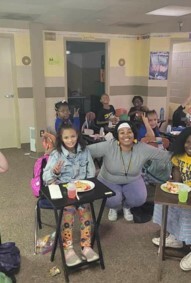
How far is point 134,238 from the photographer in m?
2.60

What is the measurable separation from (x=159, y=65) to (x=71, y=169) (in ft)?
13.7

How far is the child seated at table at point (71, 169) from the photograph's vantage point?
223 centimetres

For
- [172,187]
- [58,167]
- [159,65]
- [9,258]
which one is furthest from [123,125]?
[159,65]

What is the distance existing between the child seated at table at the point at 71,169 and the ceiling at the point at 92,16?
172cm

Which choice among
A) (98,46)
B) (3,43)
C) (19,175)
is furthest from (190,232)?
(98,46)

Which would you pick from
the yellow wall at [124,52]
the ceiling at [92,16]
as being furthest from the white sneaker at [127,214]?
the yellow wall at [124,52]

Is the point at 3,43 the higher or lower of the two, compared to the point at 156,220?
higher

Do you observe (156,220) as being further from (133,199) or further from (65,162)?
(65,162)

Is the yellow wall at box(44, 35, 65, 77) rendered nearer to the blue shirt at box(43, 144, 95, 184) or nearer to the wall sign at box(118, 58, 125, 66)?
the wall sign at box(118, 58, 125, 66)

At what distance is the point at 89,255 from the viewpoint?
7.24ft

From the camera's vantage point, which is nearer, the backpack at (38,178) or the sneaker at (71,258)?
the sneaker at (71,258)

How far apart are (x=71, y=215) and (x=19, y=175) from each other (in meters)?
2.15

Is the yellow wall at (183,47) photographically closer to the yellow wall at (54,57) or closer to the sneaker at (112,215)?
the yellow wall at (54,57)

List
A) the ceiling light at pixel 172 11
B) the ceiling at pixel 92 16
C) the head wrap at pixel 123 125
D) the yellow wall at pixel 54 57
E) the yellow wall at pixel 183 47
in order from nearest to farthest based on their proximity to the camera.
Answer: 1. the head wrap at pixel 123 125
2. the ceiling at pixel 92 16
3. the ceiling light at pixel 172 11
4. the yellow wall at pixel 54 57
5. the yellow wall at pixel 183 47
